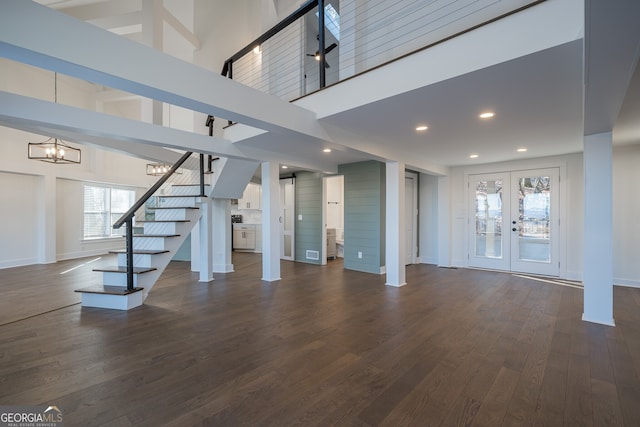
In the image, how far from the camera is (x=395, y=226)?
16.5ft

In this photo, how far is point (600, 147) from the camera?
3.28 metres

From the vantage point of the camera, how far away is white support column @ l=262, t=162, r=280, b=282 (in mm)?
5375

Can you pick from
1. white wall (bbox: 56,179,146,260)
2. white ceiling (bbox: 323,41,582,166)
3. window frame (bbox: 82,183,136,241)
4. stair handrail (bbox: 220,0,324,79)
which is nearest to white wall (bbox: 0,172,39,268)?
white wall (bbox: 56,179,146,260)

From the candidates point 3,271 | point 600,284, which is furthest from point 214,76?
point 3,271

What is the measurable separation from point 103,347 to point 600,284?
5.37m

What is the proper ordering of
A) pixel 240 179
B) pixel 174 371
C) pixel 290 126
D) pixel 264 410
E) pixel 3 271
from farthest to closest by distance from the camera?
pixel 3 271, pixel 240 179, pixel 290 126, pixel 174 371, pixel 264 410

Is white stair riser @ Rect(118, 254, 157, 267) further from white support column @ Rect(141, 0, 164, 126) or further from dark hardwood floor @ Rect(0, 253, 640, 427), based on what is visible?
white support column @ Rect(141, 0, 164, 126)

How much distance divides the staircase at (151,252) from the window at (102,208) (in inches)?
215

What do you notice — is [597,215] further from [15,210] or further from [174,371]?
[15,210]

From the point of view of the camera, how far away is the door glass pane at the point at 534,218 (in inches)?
228

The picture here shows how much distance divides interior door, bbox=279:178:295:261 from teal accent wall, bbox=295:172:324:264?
17 centimetres

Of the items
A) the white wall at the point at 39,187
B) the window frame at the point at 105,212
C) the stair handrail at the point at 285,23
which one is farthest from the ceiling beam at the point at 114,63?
the window frame at the point at 105,212

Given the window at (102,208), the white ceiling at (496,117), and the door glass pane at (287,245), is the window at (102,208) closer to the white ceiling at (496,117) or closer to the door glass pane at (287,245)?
the white ceiling at (496,117)

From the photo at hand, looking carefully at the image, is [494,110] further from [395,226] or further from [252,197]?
[252,197]
